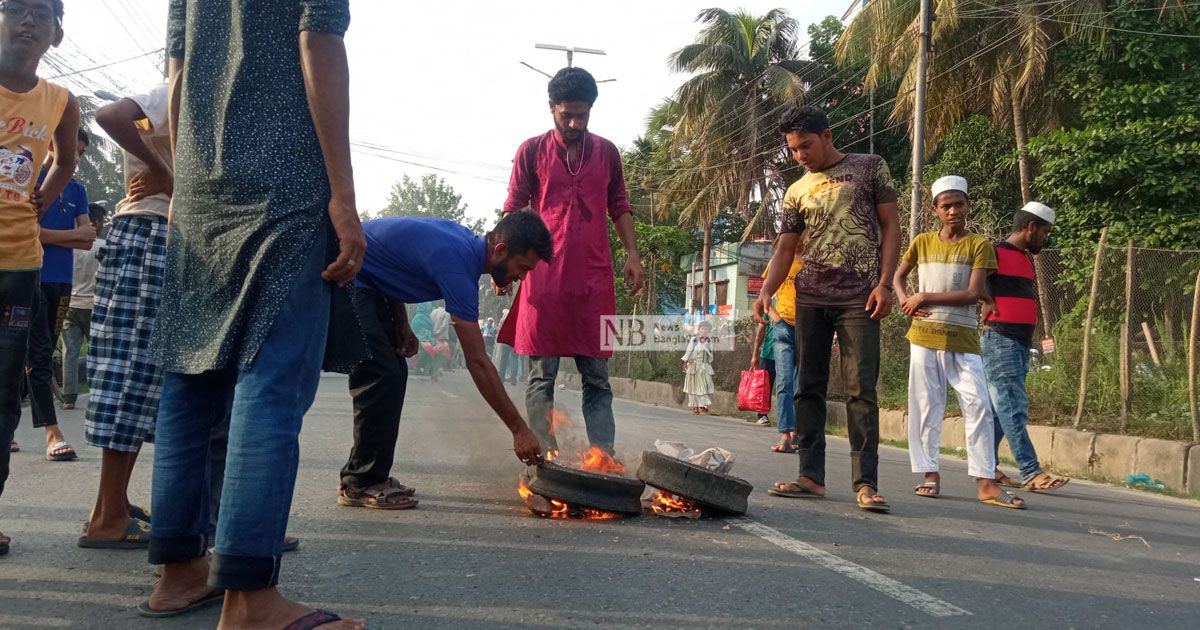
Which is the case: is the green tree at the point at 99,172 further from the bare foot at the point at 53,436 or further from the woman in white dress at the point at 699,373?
the bare foot at the point at 53,436

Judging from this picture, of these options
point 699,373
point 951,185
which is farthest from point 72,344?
point 699,373

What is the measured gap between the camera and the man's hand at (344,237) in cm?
246

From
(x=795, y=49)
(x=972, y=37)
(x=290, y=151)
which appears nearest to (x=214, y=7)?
(x=290, y=151)

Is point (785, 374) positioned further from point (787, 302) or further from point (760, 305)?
point (760, 305)

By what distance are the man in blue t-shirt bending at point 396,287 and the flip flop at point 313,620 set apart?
160cm

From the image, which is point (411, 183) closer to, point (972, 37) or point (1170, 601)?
point (972, 37)

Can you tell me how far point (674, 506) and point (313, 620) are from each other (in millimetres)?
2300

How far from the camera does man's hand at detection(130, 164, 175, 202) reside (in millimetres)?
3486

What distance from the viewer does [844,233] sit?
5.16 m

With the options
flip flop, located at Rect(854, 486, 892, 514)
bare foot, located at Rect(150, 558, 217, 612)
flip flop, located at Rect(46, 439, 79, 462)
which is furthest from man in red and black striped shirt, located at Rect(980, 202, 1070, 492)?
flip flop, located at Rect(46, 439, 79, 462)

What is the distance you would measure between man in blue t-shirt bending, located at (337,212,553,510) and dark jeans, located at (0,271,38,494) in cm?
127

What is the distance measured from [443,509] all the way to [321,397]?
856 cm

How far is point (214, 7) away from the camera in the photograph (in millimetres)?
2549

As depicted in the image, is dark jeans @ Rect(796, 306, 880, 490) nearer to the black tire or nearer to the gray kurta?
the black tire
